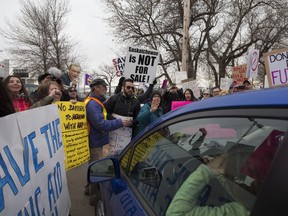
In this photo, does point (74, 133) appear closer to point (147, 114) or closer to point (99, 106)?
point (99, 106)

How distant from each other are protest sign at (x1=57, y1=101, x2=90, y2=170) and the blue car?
6.72 ft

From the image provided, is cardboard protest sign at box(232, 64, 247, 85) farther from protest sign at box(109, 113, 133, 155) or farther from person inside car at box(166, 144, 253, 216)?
person inside car at box(166, 144, 253, 216)

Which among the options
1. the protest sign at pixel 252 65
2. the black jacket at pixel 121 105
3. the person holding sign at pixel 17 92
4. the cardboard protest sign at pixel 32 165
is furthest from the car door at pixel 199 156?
the protest sign at pixel 252 65

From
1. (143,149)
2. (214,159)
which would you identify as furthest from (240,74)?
(214,159)

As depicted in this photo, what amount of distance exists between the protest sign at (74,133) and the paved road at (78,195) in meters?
0.53

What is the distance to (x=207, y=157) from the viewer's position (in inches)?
66.1

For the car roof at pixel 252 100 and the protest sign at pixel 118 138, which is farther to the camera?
the protest sign at pixel 118 138

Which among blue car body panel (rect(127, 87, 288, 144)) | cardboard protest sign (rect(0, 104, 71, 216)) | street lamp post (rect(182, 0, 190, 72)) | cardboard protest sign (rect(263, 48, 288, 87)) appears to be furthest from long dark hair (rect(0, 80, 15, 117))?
street lamp post (rect(182, 0, 190, 72))

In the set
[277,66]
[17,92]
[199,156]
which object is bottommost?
[199,156]

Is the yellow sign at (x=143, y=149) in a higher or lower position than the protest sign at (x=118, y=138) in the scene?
higher

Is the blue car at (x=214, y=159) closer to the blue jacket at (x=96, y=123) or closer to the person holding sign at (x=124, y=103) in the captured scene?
the blue jacket at (x=96, y=123)

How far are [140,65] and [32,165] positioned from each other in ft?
14.9

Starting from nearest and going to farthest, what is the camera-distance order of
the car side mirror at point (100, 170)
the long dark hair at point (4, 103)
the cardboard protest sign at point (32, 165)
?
the cardboard protest sign at point (32, 165)
the long dark hair at point (4, 103)
the car side mirror at point (100, 170)

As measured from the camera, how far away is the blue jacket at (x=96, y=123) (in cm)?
449
